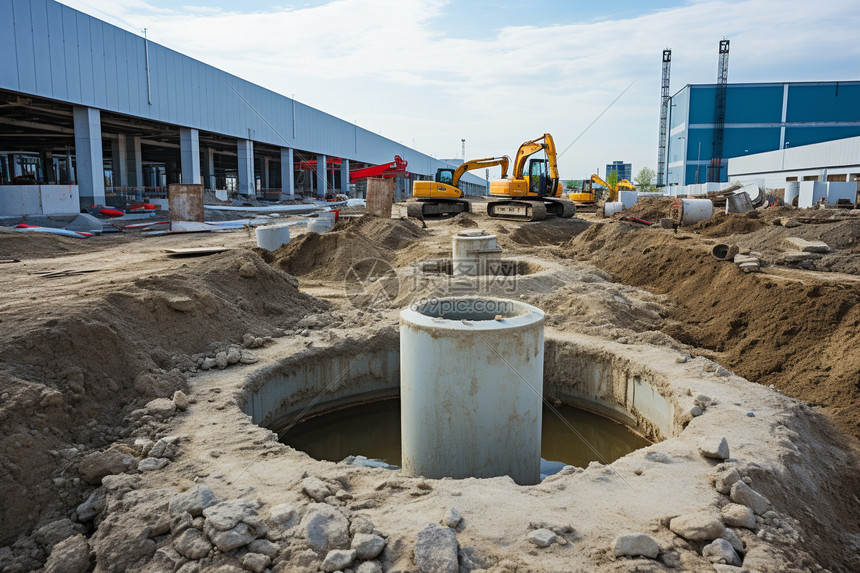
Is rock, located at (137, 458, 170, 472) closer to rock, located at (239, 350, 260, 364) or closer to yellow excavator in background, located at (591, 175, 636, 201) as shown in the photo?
rock, located at (239, 350, 260, 364)

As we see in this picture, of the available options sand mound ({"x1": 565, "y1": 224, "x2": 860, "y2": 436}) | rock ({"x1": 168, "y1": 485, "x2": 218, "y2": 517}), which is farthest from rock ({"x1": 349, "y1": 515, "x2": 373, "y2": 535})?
sand mound ({"x1": 565, "y1": 224, "x2": 860, "y2": 436})

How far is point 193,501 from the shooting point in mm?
4023

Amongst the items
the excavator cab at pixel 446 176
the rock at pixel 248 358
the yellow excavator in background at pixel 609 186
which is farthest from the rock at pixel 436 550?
the yellow excavator in background at pixel 609 186

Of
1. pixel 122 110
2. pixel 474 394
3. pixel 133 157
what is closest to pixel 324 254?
pixel 474 394

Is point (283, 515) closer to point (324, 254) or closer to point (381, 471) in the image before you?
point (381, 471)

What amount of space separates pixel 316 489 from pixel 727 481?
330cm

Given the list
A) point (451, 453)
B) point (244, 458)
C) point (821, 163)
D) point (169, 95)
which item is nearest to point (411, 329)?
point (451, 453)

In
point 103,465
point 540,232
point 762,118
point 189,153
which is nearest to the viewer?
point 103,465

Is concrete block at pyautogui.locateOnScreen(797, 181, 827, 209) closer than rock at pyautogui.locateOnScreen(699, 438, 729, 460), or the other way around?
rock at pyautogui.locateOnScreen(699, 438, 729, 460)

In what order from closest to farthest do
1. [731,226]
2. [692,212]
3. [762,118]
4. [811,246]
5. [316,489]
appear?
[316,489] < [811,246] < [731,226] < [692,212] < [762,118]

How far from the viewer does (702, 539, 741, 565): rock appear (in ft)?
11.6

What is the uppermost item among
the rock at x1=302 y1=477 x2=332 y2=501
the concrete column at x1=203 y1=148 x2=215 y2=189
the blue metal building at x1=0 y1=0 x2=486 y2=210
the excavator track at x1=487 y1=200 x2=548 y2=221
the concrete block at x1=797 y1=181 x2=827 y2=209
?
the blue metal building at x1=0 y1=0 x2=486 y2=210

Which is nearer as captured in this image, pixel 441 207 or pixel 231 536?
pixel 231 536

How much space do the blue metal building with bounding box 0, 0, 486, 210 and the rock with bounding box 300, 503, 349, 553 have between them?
23287mm
